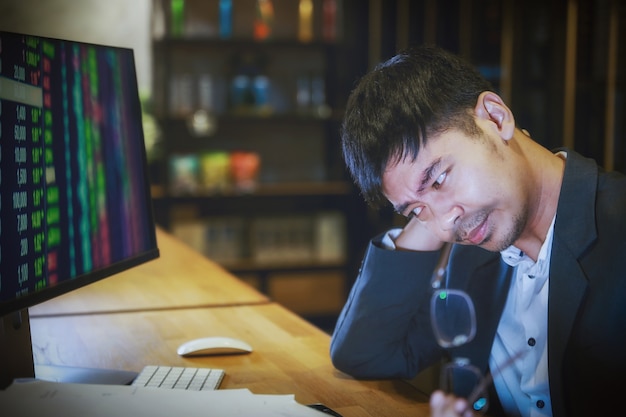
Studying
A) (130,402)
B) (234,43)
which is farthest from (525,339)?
(234,43)

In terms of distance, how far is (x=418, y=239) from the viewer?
4.60 ft

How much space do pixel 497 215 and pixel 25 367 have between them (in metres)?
0.75

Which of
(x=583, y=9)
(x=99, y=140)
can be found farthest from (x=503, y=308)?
(x=583, y=9)

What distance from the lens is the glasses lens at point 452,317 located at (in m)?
1.44

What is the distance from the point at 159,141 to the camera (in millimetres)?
4426

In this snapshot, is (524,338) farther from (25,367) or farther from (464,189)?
(25,367)

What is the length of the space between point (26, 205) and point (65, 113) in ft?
0.56

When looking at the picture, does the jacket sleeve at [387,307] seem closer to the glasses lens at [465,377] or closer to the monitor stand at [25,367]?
the glasses lens at [465,377]

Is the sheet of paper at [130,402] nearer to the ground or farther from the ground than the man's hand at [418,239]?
nearer to the ground

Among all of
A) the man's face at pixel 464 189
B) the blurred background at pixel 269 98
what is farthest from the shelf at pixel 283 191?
the man's face at pixel 464 189

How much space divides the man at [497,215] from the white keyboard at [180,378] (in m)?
0.22

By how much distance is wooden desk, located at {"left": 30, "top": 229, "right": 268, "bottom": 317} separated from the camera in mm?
1828

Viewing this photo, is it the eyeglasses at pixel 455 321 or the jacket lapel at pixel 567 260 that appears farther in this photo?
the eyeglasses at pixel 455 321

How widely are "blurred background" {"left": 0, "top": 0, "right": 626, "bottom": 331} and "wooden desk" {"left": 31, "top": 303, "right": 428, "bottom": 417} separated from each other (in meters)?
2.76
